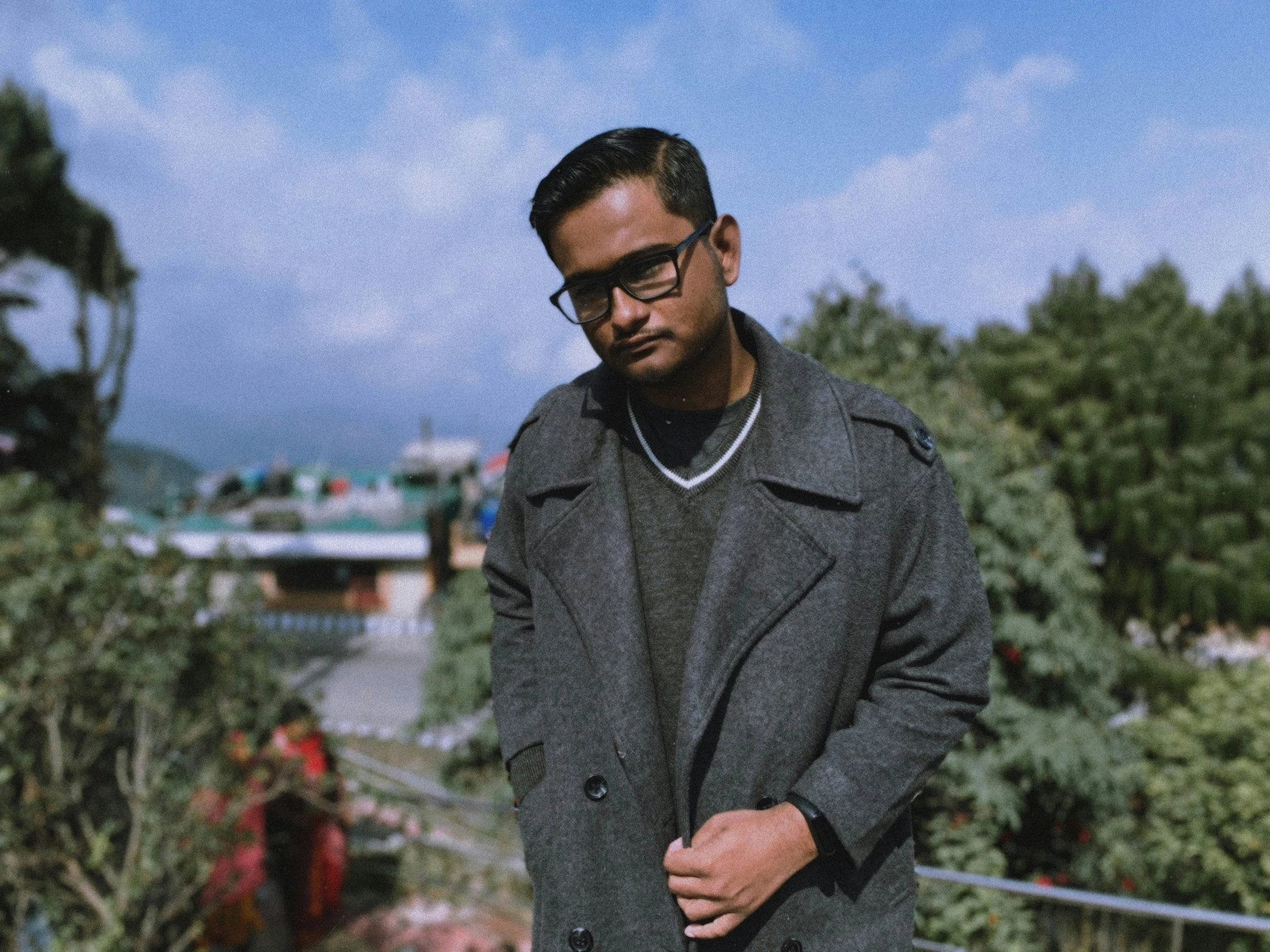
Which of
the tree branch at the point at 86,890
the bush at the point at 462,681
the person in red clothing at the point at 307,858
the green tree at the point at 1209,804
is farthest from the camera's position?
the bush at the point at 462,681

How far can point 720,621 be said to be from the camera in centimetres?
147

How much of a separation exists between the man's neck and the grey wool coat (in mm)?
57

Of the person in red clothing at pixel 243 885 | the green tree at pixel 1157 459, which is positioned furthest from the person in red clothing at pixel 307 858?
the green tree at pixel 1157 459

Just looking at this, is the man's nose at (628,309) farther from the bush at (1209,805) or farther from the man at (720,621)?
the bush at (1209,805)

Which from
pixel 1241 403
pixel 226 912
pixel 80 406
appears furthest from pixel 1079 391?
pixel 80 406

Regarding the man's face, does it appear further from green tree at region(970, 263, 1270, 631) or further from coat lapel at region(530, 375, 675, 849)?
green tree at region(970, 263, 1270, 631)

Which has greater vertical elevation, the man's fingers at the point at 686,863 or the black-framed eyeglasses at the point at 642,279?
the black-framed eyeglasses at the point at 642,279

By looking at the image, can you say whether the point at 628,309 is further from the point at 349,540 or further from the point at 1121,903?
the point at 349,540

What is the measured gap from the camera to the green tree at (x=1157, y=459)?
14.3 m

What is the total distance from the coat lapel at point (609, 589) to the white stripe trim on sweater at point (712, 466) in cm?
6

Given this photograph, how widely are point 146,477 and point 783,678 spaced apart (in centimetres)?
1900

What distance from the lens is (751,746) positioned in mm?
1464

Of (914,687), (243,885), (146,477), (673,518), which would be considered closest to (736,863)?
(914,687)

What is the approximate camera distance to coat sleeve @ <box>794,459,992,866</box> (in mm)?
1412
